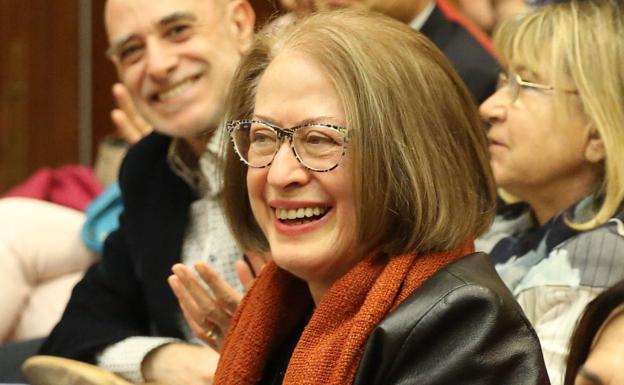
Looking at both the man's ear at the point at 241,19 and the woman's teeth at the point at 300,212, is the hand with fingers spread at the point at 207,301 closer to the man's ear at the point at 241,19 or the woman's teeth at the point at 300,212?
the woman's teeth at the point at 300,212

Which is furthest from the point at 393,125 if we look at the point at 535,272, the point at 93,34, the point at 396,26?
the point at 93,34

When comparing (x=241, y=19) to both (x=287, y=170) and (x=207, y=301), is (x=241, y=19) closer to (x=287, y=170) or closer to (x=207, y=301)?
(x=207, y=301)

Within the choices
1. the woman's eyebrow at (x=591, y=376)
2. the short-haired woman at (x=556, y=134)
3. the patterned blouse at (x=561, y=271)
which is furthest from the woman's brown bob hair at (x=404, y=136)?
the short-haired woman at (x=556, y=134)

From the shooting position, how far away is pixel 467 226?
5.44ft

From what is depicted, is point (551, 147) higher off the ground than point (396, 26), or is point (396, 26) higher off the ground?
point (396, 26)

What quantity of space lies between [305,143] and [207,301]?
598 millimetres

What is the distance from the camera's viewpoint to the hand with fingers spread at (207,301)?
2156mm

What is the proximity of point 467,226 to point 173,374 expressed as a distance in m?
0.90

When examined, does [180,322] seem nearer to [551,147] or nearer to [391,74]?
[551,147]

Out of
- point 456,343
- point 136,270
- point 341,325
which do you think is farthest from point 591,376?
point 136,270

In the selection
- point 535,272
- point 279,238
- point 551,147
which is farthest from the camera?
point 551,147

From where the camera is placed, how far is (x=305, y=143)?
1.68m

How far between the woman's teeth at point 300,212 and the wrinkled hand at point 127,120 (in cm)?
157

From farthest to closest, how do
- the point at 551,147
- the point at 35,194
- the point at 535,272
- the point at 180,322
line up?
the point at 35,194 < the point at 180,322 < the point at 551,147 < the point at 535,272
